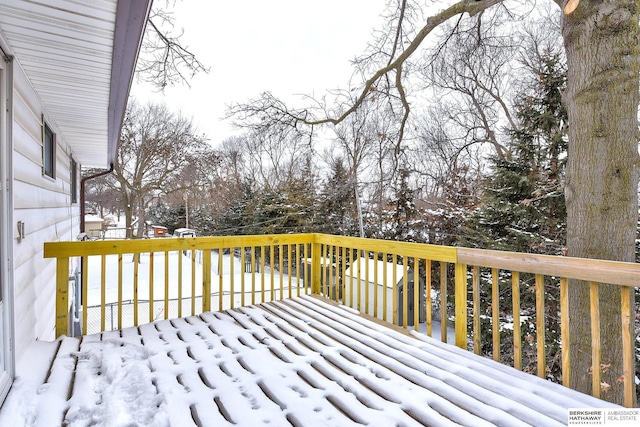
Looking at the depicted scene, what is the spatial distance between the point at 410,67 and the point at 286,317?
4431mm

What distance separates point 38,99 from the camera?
320 centimetres

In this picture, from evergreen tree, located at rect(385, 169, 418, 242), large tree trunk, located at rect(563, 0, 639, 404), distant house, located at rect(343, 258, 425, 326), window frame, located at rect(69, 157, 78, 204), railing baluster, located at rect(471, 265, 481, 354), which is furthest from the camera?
evergreen tree, located at rect(385, 169, 418, 242)

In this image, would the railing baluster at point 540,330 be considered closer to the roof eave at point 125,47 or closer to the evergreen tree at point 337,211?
the roof eave at point 125,47

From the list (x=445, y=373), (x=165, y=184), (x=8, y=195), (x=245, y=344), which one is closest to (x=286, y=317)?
(x=245, y=344)

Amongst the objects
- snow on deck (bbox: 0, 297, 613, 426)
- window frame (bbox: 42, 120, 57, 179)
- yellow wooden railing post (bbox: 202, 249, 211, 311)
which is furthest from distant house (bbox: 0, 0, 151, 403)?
yellow wooden railing post (bbox: 202, 249, 211, 311)

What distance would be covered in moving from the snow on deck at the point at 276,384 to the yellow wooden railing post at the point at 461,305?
0.64 feet

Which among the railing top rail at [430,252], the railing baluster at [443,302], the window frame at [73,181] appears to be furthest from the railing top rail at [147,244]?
the window frame at [73,181]

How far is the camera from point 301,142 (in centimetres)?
606

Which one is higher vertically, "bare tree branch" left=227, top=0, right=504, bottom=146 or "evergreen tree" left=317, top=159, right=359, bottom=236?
"bare tree branch" left=227, top=0, right=504, bottom=146

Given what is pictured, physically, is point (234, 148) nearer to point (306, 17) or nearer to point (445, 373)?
point (306, 17)

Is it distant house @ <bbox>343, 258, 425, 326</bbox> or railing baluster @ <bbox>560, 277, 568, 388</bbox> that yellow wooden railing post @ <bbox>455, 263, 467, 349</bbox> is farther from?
railing baluster @ <bbox>560, 277, 568, 388</bbox>

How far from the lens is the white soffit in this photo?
1.80m

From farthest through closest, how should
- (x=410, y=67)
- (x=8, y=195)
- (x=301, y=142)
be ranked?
(x=301, y=142)
(x=410, y=67)
(x=8, y=195)

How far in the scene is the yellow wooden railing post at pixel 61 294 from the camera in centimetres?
290
